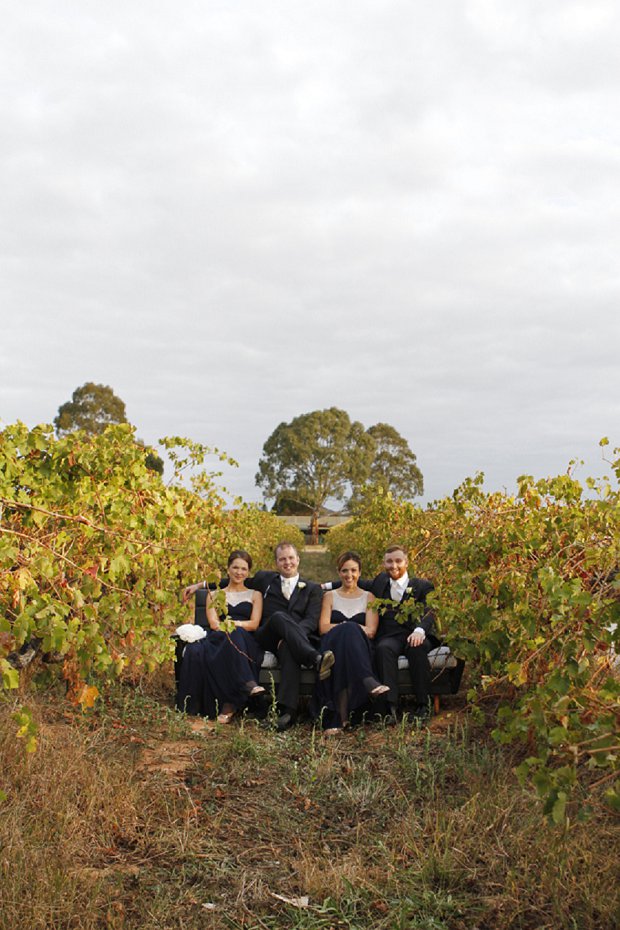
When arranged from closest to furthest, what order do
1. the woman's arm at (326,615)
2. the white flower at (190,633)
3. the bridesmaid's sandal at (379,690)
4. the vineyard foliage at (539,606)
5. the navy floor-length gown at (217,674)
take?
the vineyard foliage at (539,606)
the bridesmaid's sandal at (379,690)
the navy floor-length gown at (217,674)
the white flower at (190,633)
the woman's arm at (326,615)

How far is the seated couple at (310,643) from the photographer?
6.12 meters

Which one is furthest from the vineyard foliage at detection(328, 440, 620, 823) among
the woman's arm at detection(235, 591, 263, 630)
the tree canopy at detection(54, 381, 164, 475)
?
the tree canopy at detection(54, 381, 164, 475)

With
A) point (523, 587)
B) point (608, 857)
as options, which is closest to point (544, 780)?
point (608, 857)

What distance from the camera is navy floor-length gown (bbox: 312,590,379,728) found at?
6.07m

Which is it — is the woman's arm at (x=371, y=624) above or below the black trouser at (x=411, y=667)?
above

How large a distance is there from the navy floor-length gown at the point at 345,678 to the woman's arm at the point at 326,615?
0.35 metres

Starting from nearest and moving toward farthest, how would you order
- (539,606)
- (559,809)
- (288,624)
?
1. (559,809)
2. (539,606)
3. (288,624)

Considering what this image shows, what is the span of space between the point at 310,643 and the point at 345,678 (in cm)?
53

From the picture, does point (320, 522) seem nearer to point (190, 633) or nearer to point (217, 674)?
point (190, 633)

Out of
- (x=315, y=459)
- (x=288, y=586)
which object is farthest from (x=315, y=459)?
(x=288, y=586)

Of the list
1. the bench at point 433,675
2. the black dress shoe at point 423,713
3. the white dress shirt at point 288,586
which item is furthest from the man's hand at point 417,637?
the white dress shirt at point 288,586

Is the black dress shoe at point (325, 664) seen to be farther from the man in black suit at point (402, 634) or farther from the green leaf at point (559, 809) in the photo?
the green leaf at point (559, 809)

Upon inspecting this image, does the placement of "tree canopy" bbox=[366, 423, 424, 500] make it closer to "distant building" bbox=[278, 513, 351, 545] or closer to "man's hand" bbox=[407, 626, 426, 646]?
"distant building" bbox=[278, 513, 351, 545]

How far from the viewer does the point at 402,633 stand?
6508 millimetres
